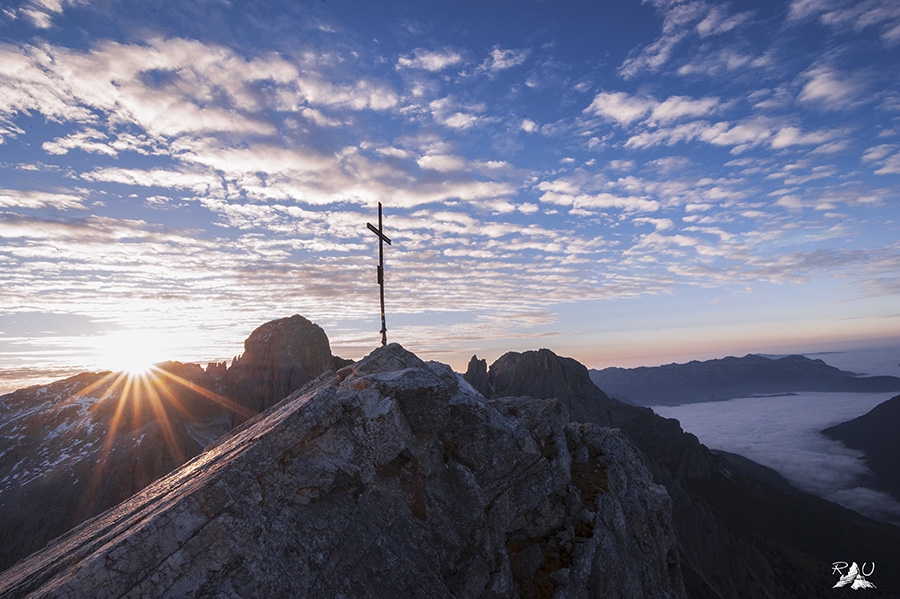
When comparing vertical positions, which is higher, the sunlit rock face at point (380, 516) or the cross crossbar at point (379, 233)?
the cross crossbar at point (379, 233)

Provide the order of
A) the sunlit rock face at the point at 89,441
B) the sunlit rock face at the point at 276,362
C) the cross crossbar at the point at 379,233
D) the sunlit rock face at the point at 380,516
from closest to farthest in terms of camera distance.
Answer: the sunlit rock face at the point at 380,516
the cross crossbar at the point at 379,233
the sunlit rock face at the point at 89,441
the sunlit rock face at the point at 276,362

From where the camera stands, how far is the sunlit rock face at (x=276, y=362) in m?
142

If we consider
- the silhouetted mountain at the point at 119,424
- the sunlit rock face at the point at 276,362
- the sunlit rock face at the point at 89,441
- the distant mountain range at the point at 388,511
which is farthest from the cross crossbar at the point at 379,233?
the sunlit rock face at the point at 89,441

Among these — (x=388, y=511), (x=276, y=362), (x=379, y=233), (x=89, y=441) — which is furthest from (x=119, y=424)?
(x=388, y=511)

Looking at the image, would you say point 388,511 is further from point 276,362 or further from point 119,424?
point 119,424

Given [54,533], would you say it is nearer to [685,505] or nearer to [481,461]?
[481,461]

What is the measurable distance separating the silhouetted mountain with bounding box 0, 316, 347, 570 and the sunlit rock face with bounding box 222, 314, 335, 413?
350 millimetres

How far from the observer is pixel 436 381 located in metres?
24.8

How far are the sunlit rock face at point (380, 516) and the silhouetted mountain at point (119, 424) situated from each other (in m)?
125

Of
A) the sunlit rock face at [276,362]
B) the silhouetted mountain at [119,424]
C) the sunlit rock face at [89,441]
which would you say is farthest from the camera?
the sunlit rock face at [276,362]

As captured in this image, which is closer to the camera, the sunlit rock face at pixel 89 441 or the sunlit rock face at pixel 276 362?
the sunlit rock face at pixel 89 441

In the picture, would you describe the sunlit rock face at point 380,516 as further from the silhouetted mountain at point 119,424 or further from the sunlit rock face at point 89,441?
the sunlit rock face at point 89,441

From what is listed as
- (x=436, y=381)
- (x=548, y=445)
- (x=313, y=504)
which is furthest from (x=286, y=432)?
(x=548, y=445)

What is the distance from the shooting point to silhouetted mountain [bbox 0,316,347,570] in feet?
381
